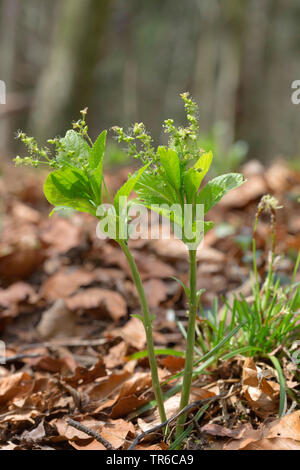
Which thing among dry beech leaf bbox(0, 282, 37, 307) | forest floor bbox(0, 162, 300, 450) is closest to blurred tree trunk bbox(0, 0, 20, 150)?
A: forest floor bbox(0, 162, 300, 450)

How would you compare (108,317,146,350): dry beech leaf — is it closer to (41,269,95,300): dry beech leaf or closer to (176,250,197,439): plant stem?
(41,269,95,300): dry beech leaf

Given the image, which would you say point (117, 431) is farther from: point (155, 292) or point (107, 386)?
point (155, 292)

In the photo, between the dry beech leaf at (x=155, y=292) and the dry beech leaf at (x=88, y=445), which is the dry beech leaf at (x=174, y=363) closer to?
the dry beech leaf at (x=88, y=445)

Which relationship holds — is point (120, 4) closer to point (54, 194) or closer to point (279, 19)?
point (279, 19)

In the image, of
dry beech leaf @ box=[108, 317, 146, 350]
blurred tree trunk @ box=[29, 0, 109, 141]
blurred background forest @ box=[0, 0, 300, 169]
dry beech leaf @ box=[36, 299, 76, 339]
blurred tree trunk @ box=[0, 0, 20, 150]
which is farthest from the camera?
blurred tree trunk @ box=[0, 0, 20, 150]

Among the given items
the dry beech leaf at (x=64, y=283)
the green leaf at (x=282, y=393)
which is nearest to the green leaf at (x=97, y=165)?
the green leaf at (x=282, y=393)

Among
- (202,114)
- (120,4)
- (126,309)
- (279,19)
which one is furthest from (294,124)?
(126,309)
